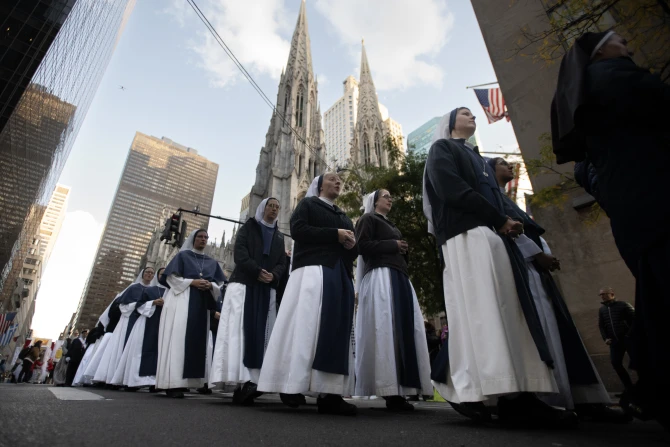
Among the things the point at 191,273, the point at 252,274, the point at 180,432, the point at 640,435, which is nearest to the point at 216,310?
the point at 191,273

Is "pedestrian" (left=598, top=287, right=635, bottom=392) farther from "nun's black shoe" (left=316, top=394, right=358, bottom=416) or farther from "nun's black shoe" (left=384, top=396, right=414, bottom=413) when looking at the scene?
"nun's black shoe" (left=316, top=394, right=358, bottom=416)

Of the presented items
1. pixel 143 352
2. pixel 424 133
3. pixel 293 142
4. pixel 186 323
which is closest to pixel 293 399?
pixel 186 323

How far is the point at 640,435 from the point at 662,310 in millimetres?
697

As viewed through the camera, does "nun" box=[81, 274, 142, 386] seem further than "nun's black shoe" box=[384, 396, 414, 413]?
Yes

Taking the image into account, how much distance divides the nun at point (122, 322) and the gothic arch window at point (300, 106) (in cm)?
4133

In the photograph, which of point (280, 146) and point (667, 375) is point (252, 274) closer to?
point (667, 375)

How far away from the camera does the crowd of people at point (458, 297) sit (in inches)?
76.7

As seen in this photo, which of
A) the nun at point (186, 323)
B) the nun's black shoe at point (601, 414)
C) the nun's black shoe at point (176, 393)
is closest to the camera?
the nun's black shoe at point (601, 414)

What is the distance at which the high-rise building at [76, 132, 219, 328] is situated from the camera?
106 meters

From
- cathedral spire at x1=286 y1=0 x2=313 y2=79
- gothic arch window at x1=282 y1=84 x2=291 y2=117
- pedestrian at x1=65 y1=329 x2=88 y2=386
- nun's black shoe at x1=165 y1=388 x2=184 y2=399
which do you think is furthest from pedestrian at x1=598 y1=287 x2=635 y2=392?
cathedral spire at x1=286 y1=0 x2=313 y2=79

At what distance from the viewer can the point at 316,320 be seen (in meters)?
3.24

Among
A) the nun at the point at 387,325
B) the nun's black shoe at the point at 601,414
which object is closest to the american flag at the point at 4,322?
the nun at the point at 387,325

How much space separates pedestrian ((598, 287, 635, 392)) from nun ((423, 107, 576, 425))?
4.28m

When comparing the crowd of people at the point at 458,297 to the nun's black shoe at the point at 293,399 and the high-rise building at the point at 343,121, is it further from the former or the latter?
the high-rise building at the point at 343,121
